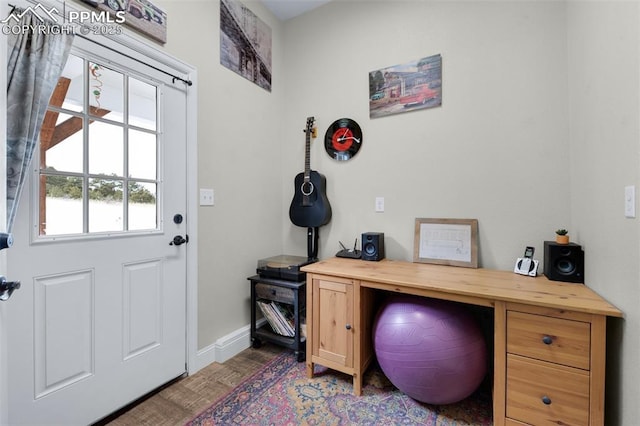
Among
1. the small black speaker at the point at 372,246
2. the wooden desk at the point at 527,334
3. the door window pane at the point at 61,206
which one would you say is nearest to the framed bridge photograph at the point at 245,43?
the door window pane at the point at 61,206

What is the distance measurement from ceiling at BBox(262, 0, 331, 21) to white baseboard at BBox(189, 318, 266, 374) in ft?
9.34

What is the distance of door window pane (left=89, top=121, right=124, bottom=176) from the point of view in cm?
137

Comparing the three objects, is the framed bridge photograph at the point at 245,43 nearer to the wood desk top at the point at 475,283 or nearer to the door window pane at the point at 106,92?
the door window pane at the point at 106,92

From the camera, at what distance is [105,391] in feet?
4.59

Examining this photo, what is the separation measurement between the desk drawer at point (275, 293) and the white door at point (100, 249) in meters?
0.55

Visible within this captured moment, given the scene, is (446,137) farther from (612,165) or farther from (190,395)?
(190,395)

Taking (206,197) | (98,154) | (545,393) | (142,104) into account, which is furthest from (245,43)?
(545,393)

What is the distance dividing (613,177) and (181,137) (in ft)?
7.48

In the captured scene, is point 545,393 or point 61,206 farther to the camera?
point 61,206

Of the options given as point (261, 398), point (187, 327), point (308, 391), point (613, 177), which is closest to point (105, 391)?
point (187, 327)

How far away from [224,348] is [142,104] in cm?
173

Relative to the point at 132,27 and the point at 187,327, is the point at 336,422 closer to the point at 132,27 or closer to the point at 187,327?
the point at 187,327

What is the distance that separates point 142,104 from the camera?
5.16ft

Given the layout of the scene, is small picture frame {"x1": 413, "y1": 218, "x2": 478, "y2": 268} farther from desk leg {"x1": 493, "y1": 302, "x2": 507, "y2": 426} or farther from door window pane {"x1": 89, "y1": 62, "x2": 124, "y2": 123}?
door window pane {"x1": 89, "y1": 62, "x2": 124, "y2": 123}
